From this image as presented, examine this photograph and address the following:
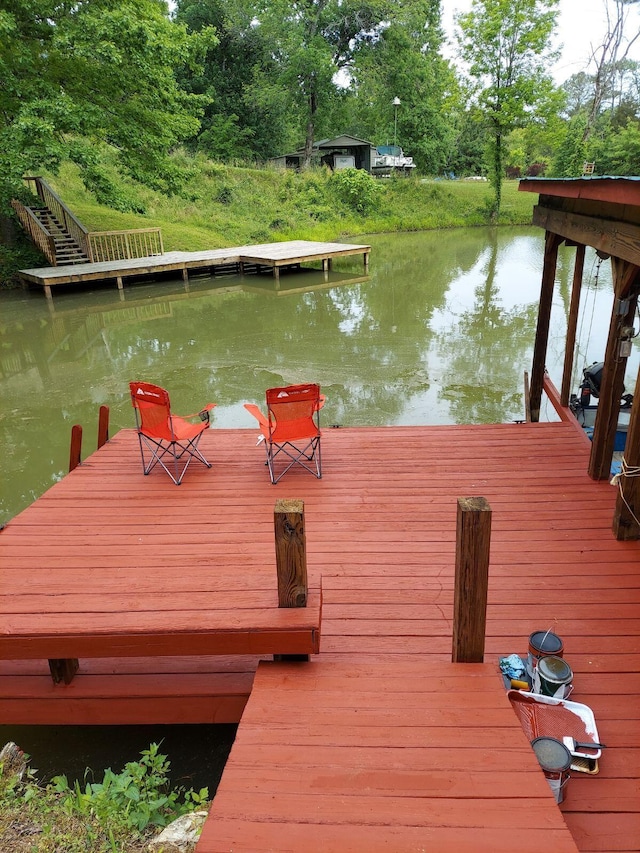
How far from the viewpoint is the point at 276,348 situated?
30.8 feet

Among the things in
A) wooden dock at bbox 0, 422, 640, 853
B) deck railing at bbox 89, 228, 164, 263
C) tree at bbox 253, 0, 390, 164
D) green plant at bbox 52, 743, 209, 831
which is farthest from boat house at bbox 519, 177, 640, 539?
tree at bbox 253, 0, 390, 164

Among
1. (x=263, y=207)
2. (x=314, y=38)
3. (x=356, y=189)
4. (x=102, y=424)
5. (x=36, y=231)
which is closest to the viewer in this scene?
(x=102, y=424)

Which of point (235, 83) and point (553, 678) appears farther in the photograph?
point (235, 83)

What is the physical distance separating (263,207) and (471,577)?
21.9 m

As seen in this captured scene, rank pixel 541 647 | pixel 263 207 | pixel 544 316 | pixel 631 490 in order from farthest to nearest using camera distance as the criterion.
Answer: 1. pixel 263 207
2. pixel 544 316
3. pixel 631 490
4. pixel 541 647

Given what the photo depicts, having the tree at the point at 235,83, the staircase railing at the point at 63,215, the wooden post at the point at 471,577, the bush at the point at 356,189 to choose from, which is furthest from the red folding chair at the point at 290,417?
the tree at the point at 235,83

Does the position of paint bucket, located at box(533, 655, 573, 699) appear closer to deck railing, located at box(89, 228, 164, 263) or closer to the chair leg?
the chair leg

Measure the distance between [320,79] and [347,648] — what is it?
31052 mm

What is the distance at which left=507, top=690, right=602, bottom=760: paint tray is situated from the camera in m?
1.93

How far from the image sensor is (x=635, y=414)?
305 cm

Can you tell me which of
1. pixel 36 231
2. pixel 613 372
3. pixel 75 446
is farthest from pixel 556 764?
pixel 36 231

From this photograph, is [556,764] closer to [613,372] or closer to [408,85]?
[613,372]

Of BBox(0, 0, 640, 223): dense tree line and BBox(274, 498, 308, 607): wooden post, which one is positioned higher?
BBox(0, 0, 640, 223): dense tree line

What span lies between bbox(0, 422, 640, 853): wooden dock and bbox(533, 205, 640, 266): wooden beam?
1513 mm
